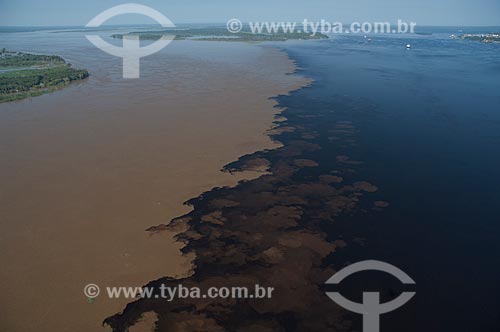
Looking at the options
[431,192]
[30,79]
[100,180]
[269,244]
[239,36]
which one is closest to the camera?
[269,244]

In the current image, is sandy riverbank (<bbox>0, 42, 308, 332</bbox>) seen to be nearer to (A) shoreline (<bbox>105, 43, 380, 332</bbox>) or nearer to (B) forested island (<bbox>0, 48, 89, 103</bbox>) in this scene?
(A) shoreline (<bbox>105, 43, 380, 332</bbox>)

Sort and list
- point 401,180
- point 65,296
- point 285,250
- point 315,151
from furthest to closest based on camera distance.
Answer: point 315,151 → point 401,180 → point 285,250 → point 65,296

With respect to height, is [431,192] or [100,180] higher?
[100,180]

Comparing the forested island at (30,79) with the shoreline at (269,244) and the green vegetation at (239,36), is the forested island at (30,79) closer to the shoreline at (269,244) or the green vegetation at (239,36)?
the shoreline at (269,244)

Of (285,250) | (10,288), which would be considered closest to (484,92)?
(285,250)

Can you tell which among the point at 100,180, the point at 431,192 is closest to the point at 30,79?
the point at 100,180

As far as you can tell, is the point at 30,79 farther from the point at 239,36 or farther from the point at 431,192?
the point at 239,36

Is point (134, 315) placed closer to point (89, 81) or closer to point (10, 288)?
point (10, 288)

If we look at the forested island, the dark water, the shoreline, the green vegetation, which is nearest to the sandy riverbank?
the shoreline

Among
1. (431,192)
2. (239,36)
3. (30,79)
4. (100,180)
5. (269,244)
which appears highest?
(239,36)
